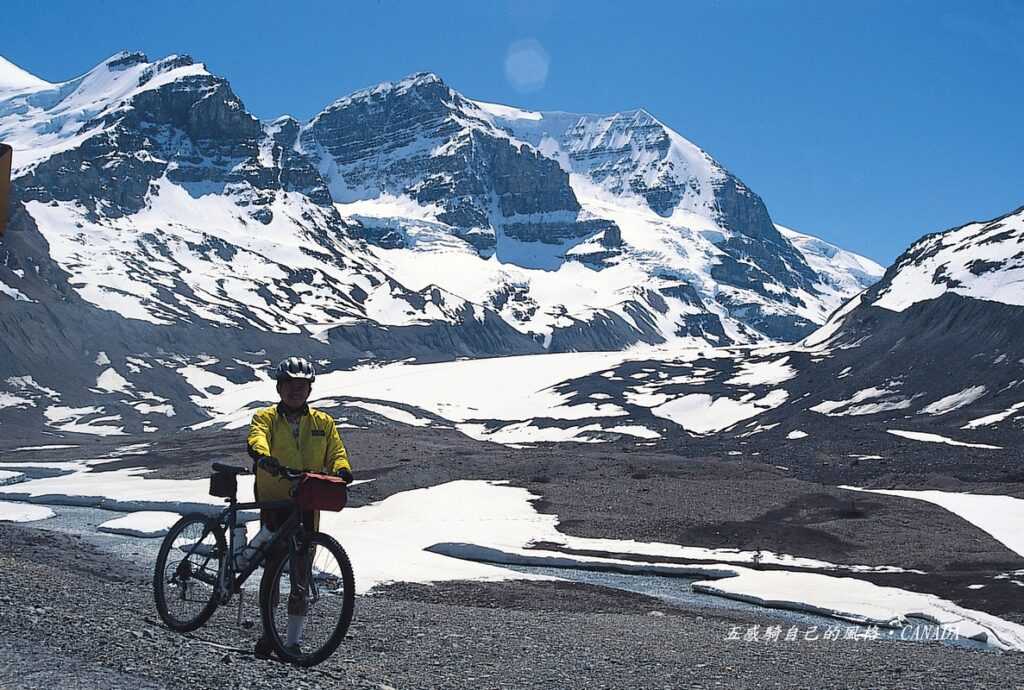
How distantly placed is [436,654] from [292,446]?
419 cm

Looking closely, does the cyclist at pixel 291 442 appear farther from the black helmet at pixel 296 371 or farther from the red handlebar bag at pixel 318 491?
the red handlebar bag at pixel 318 491

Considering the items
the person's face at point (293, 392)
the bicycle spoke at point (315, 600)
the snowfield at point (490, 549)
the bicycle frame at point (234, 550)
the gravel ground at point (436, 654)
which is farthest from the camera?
the snowfield at point (490, 549)

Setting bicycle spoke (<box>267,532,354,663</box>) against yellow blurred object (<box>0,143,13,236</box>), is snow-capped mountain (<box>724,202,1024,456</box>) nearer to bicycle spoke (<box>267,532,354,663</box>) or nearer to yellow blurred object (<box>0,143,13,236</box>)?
bicycle spoke (<box>267,532,354,663</box>)

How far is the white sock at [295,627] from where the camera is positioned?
11.6m

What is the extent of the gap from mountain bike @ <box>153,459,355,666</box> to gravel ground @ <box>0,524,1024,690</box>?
0.38 meters

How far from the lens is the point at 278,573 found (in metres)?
11.8

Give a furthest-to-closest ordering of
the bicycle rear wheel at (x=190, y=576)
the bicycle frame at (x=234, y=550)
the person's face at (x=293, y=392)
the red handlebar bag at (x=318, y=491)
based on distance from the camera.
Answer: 1. the bicycle rear wheel at (x=190, y=576)
2. the person's face at (x=293, y=392)
3. the bicycle frame at (x=234, y=550)
4. the red handlebar bag at (x=318, y=491)

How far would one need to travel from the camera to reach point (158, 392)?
192 meters

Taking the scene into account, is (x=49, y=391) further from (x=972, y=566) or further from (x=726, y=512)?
(x=972, y=566)

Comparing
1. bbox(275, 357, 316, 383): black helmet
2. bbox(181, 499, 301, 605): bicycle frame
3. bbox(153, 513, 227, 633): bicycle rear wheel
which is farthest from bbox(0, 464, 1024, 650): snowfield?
bbox(275, 357, 316, 383): black helmet

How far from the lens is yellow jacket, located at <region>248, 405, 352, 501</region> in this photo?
11977mm

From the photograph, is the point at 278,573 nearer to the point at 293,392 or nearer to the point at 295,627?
the point at 295,627

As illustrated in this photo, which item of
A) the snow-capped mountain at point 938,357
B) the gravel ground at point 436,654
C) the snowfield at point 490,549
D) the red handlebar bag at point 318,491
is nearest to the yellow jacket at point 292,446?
the red handlebar bag at point 318,491

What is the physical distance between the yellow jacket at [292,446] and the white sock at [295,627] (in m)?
1.40
